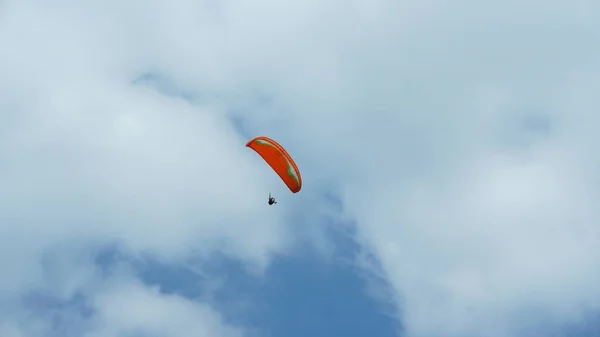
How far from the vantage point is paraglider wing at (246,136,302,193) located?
484 feet

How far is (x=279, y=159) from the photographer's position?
14812cm

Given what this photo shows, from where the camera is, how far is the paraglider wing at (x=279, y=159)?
148 meters

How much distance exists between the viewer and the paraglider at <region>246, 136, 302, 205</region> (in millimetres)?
147500

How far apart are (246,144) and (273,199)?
8718mm

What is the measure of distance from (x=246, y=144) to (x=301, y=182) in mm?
7237

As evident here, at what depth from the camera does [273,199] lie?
153 metres

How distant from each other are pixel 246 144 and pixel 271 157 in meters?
3.14

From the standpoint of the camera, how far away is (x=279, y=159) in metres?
148

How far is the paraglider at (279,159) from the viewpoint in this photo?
14750cm

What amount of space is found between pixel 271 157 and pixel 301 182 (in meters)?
4.23

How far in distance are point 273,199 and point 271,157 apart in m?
6.65

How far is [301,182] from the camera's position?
487 ft
